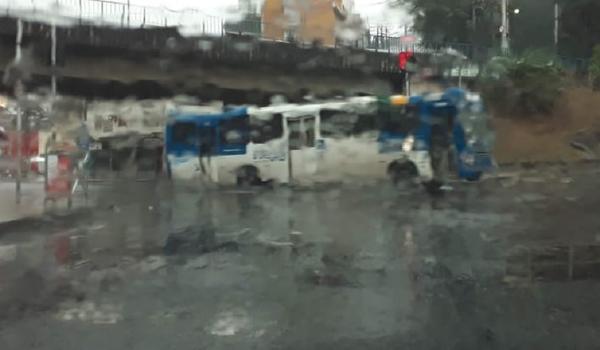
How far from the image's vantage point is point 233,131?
85.3 ft

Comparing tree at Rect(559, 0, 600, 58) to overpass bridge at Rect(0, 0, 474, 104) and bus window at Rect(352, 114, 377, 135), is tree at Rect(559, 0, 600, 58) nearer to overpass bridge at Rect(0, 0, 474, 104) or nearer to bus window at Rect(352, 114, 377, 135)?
overpass bridge at Rect(0, 0, 474, 104)

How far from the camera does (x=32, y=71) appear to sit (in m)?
27.9

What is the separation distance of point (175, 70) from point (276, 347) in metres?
26.7

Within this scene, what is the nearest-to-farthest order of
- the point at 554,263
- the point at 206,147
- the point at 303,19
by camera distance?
1. the point at 554,263
2. the point at 206,147
3. the point at 303,19

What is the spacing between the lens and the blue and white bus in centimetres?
2278

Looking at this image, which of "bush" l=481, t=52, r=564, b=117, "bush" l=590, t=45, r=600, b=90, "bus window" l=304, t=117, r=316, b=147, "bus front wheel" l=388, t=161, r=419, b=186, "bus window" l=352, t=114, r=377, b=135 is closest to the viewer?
"bus front wheel" l=388, t=161, r=419, b=186

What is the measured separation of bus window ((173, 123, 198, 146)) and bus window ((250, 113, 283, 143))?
2502 millimetres

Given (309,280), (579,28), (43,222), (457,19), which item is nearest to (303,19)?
(457,19)

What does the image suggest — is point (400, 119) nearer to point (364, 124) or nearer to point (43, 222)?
point (364, 124)

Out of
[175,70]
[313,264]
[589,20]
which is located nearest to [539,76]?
[589,20]

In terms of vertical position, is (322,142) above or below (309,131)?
below

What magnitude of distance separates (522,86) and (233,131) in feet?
60.0

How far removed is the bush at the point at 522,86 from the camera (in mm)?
37469

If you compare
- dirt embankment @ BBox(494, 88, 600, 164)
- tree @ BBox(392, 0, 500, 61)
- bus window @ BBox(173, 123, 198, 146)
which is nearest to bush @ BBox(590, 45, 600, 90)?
dirt embankment @ BBox(494, 88, 600, 164)
